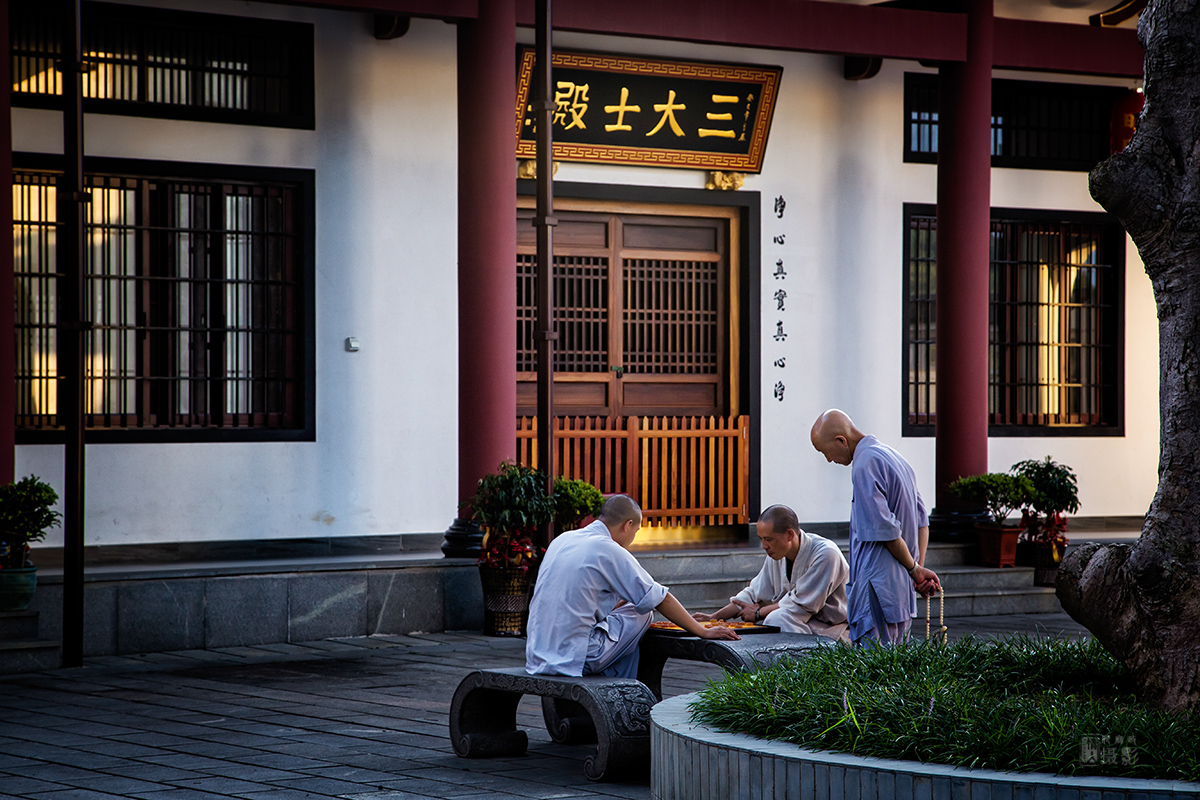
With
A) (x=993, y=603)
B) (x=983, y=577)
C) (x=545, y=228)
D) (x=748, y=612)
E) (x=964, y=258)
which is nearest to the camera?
(x=748, y=612)

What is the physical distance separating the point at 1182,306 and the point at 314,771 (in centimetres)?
399

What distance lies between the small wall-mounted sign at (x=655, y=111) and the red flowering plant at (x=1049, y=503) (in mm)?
3609

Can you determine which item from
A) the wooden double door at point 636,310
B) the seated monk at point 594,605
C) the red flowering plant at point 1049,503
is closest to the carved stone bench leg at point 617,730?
the seated monk at point 594,605

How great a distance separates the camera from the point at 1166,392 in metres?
5.59

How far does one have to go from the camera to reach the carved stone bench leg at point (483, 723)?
6977 mm

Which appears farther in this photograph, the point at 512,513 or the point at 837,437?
the point at 512,513

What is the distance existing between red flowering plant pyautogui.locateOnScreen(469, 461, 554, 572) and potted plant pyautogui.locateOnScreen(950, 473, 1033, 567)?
4.03m

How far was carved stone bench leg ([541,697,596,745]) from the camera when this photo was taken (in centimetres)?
734

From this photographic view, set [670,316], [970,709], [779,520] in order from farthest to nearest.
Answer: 1. [670,316]
2. [779,520]
3. [970,709]

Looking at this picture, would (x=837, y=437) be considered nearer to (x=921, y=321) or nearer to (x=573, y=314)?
(x=573, y=314)

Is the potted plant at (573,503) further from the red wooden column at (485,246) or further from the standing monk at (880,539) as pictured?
the standing monk at (880,539)

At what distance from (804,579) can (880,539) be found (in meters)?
0.69

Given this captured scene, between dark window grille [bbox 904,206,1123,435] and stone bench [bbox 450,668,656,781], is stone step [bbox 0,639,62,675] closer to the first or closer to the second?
stone bench [bbox 450,668,656,781]

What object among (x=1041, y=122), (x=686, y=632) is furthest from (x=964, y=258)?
(x=686, y=632)
